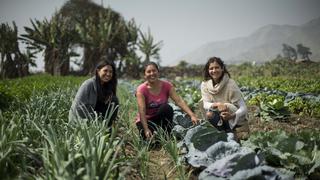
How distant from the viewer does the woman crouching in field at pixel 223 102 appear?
355 cm

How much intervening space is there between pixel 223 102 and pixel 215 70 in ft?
1.34

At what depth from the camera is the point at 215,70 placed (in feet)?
12.0

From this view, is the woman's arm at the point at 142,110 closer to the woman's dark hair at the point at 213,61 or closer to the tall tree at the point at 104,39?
the woman's dark hair at the point at 213,61

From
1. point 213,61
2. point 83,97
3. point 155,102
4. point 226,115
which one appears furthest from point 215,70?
point 83,97

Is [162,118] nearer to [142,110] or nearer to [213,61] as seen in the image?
[142,110]

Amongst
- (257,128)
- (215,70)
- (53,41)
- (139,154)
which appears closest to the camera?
(139,154)

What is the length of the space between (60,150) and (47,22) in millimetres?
20972

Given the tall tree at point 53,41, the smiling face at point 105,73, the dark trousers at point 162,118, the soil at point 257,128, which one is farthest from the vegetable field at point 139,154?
the tall tree at point 53,41

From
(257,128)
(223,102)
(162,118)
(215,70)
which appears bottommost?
(257,128)

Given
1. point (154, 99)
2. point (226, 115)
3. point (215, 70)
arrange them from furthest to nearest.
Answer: point (154, 99)
point (215, 70)
point (226, 115)

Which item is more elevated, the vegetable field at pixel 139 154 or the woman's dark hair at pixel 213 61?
the woman's dark hair at pixel 213 61

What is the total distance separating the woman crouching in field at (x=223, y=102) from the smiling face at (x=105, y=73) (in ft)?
3.83

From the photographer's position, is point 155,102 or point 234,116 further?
point 155,102

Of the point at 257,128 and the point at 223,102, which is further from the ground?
the point at 223,102
